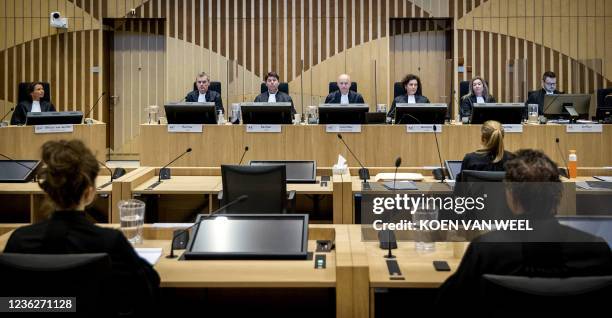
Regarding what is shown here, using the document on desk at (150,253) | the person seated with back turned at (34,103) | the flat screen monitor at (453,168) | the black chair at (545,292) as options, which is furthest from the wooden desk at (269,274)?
the person seated with back turned at (34,103)

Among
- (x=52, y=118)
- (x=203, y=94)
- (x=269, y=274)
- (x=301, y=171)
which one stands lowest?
(x=269, y=274)

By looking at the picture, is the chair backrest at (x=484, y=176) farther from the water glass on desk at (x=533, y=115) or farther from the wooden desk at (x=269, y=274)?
the water glass on desk at (x=533, y=115)

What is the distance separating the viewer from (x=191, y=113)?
521 centimetres

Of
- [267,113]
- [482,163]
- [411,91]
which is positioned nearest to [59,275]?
[482,163]

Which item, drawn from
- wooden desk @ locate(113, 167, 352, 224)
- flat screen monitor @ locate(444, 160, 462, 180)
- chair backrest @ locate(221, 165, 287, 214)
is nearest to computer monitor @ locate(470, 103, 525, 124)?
flat screen monitor @ locate(444, 160, 462, 180)

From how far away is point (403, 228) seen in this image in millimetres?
2822

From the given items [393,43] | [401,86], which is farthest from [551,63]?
[401,86]

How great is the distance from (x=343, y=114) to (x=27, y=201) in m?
2.57

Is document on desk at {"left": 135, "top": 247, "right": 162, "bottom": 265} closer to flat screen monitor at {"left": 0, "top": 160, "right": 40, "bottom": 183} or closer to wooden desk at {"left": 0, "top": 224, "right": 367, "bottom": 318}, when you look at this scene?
wooden desk at {"left": 0, "top": 224, "right": 367, "bottom": 318}

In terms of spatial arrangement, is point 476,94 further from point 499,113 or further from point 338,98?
point 499,113

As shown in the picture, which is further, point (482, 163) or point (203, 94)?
point (203, 94)

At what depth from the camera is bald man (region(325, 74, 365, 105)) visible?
23.1 ft

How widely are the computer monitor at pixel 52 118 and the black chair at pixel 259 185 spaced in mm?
2444

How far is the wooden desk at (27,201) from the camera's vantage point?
13.2 ft
